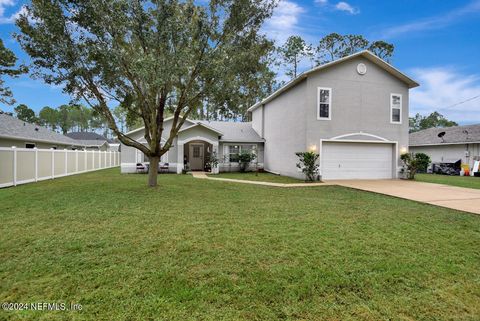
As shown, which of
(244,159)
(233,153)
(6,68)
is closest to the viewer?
(6,68)

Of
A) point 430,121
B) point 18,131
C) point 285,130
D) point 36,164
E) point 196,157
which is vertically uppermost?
point 430,121

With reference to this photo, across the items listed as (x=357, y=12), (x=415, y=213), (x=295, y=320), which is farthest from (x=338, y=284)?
(x=357, y=12)

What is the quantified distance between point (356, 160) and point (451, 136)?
1411 cm

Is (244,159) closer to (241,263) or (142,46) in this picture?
(142,46)

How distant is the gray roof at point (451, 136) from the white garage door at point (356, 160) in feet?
34.2

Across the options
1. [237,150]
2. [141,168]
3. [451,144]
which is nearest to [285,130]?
[237,150]

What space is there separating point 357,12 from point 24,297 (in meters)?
17.7

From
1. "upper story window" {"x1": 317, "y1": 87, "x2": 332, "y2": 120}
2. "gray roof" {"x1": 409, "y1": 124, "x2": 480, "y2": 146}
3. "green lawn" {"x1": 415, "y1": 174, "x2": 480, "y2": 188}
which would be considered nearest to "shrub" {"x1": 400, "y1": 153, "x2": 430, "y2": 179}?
"green lawn" {"x1": 415, "y1": 174, "x2": 480, "y2": 188}

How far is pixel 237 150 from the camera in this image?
2019 centimetres

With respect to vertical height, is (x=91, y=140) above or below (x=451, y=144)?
above

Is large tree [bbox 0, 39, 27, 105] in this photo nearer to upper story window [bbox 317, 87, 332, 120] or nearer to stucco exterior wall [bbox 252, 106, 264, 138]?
stucco exterior wall [bbox 252, 106, 264, 138]

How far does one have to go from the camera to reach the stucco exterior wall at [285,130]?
14.5 m

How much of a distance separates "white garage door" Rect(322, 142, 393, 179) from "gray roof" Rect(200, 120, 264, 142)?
7.10 m

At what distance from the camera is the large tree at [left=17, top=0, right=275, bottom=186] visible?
8.56 meters
